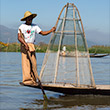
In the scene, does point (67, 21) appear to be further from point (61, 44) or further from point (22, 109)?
point (22, 109)

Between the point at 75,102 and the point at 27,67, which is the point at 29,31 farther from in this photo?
the point at 75,102

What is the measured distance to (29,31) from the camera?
668cm

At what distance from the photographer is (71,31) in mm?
7242

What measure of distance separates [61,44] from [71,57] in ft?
1.67

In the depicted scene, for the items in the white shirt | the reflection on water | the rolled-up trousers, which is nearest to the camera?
the reflection on water

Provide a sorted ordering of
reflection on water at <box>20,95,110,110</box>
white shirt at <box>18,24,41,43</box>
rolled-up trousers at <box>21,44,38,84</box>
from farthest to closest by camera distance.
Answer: rolled-up trousers at <box>21,44,38,84</box> < white shirt at <box>18,24,41,43</box> < reflection on water at <box>20,95,110,110</box>

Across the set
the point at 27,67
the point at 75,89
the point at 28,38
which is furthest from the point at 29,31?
the point at 75,89

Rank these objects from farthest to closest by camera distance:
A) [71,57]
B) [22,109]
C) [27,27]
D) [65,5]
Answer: [71,57] → [65,5] → [27,27] → [22,109]

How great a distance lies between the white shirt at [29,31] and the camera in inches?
262

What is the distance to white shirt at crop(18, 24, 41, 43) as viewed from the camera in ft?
21.9

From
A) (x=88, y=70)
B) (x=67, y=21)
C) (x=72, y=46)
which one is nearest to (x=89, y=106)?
(x=88, y=70)

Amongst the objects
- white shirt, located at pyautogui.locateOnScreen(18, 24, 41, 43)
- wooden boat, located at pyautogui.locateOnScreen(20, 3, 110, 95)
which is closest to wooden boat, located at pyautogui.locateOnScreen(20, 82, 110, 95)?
wooden boat, located at pyautogui.locateOnScreen(20, 3, 110, 95)

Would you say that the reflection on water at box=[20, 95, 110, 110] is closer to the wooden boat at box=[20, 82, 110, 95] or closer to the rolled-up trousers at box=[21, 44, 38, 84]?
the wooden boat at box=[20, 82, 110, 95]

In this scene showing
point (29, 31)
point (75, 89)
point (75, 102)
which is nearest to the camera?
point (29, 31)
